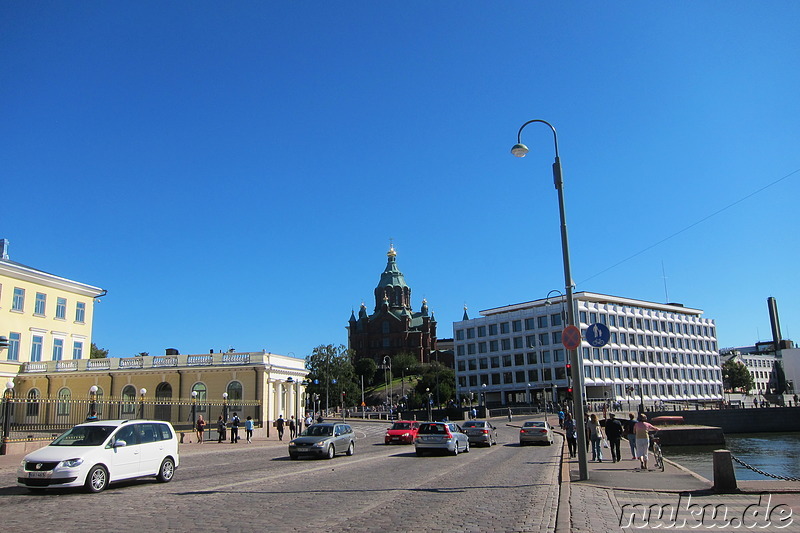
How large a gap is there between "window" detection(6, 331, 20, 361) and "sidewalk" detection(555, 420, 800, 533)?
46.8m

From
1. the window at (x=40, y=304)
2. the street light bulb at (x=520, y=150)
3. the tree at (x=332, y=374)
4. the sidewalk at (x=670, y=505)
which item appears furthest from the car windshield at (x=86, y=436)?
the tree at (x=332, y=374)

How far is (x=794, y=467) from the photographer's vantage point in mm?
30812

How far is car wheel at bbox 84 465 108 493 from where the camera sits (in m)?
13.7

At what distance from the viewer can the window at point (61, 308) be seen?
52.4 metres

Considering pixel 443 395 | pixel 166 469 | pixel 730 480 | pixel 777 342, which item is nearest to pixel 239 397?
pixel 166 469

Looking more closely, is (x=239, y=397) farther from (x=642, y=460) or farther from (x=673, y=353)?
(x=673, y=353)

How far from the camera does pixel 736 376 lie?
134125 mm

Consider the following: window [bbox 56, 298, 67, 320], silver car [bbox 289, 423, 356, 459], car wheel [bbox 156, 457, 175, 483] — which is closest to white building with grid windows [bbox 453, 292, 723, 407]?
window [bbox 56, 298, 67, 320]

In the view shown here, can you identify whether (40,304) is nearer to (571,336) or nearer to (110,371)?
(110,371)

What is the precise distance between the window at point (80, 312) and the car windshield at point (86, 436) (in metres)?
44.6

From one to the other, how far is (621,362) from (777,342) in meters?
60.0

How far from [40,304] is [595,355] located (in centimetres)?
7276

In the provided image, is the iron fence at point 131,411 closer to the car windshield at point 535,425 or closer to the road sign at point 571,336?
the car windshield at point 535,425

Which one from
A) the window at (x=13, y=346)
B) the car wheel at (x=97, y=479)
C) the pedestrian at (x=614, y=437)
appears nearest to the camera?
the car wheel at (x=97, y=479)
